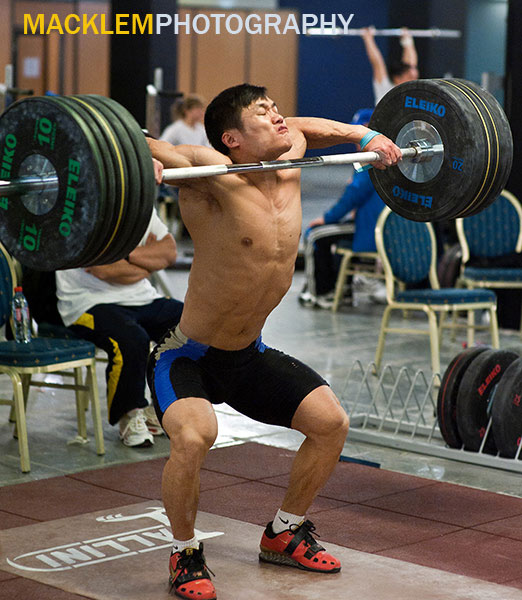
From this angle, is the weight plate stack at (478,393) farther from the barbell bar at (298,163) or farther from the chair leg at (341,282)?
the chair leg at (341,282)

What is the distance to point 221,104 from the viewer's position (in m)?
3.20

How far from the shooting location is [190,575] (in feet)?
9.73

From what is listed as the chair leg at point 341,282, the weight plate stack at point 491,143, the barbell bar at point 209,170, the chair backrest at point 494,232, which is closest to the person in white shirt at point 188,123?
the chair leg at point 341,282

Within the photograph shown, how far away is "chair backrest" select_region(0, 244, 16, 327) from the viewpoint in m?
4.45

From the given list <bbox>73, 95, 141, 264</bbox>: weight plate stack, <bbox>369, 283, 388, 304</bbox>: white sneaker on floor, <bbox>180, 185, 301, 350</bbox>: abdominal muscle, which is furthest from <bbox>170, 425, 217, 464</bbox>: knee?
<bbox>369, 283, 388, 304</bbox>: white sneaker on floor

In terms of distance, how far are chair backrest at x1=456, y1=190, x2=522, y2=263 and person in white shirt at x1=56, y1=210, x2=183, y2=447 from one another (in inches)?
105

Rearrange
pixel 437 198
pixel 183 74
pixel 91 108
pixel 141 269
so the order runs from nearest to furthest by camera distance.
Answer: pixel 91 108
pixel 437 198
pixel 141 269
pixel 183 74

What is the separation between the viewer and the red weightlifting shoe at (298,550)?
10.4ft

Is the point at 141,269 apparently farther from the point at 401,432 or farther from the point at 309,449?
the point at 309,449

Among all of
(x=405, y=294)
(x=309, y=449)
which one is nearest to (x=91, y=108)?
(x=309, y=449)

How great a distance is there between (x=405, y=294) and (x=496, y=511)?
2103 millimetres

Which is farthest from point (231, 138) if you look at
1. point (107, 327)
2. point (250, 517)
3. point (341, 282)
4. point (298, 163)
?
point (341, 282)

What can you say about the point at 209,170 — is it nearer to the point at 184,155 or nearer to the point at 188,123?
the point at 184,155

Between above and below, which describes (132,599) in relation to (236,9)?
below
